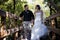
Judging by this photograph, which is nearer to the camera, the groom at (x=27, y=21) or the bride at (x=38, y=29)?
the bride at (x=38, y=29)

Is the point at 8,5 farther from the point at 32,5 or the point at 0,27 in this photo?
the point at 32,5

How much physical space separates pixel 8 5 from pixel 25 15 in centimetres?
451

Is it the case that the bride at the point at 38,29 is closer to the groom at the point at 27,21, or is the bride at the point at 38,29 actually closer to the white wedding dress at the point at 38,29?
the white wedding dress at the point at 38,29

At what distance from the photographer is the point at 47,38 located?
23.1 ft

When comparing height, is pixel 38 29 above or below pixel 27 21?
below

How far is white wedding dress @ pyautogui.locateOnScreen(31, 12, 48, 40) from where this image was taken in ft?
22.0

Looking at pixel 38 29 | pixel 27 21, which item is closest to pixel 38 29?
pixel 38 29

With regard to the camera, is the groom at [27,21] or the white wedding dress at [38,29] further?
the groom at [27,21]

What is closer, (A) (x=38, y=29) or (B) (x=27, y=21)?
(A) (x=38, y=29)

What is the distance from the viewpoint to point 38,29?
680cm

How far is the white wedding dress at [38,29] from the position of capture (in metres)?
6.71

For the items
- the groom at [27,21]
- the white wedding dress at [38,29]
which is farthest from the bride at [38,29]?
the groom at [27,21]

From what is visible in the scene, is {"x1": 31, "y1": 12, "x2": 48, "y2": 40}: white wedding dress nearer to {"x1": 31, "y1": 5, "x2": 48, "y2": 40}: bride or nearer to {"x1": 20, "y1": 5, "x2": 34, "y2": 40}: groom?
{"x1": 31, "y1": 5, "x2": 48, "y2": 40}: bride

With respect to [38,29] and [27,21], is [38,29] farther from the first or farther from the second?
[27,21]
